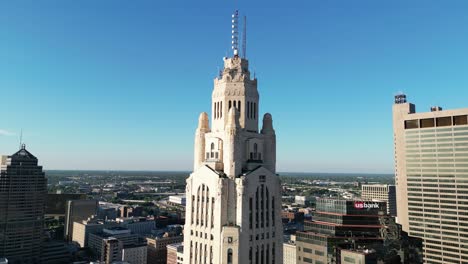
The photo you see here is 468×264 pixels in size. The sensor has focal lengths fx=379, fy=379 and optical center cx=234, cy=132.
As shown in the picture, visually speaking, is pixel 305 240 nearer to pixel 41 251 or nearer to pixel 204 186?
pixel 204 186

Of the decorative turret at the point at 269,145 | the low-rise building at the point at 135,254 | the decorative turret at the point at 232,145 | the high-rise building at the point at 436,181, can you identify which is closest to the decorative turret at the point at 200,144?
the decorative turret at the point at 232,145

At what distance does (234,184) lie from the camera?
121 feet

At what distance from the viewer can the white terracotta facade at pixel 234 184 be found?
3619 centimetres

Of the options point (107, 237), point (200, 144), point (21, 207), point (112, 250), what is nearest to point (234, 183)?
point (200, 144)

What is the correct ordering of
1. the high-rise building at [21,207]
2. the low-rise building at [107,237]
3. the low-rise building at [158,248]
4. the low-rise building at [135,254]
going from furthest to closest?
1. the low-rise building at [107,237]
2. the low-rise building at [158,248]
3. the high-rise building at [21,207]
4. the low-rise building at [135,254]

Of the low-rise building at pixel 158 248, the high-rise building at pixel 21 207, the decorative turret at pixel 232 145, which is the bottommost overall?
Answer: the low-rise building at pixel 158 248

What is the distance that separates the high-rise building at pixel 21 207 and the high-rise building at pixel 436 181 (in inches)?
6290

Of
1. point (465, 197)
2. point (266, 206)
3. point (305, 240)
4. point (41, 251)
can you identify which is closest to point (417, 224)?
point (465, 197)

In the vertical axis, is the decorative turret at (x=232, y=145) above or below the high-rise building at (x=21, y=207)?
above

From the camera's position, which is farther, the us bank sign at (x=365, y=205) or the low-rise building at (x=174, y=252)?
the low-rise building at (x=174, y=252)

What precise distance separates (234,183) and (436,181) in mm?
121198

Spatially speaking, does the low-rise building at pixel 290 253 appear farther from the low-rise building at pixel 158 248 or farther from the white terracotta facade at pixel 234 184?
the white terracotta facade at pixel 234 184

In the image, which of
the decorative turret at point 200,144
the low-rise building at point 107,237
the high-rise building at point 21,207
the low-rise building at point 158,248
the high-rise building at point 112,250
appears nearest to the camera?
the decorative turret at point 200,144

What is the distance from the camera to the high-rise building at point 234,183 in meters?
36.2
